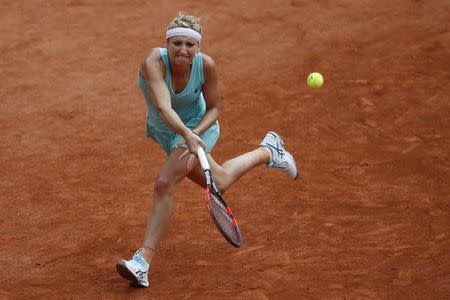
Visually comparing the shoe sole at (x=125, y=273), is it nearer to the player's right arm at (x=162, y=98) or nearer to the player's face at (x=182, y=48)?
the player's right arm at (x=162, y=98)

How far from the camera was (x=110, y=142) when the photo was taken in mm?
8500

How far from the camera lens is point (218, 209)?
581cm

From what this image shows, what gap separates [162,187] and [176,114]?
46 cm

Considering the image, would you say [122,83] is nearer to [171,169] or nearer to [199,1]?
[199,1]

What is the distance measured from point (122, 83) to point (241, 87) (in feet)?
3.87

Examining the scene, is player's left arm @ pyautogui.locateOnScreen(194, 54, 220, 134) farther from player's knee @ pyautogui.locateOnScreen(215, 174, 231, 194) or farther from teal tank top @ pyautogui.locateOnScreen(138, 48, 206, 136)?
player's knee @ pyautogui.locateOnScreen(215, 174, 231, 194)

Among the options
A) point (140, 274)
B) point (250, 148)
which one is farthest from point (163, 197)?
point (250, 148)

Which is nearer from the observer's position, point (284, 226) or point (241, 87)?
point (284, 226)

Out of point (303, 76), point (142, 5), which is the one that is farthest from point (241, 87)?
point (142, 5)

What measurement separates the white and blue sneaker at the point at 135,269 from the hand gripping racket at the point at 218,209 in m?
0.58

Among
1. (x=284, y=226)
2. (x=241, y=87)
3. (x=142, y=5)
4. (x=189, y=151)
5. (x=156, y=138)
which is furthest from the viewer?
(x=142, y=5)

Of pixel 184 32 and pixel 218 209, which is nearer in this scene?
pixel 218 209

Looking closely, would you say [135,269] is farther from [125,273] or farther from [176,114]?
[176,114]

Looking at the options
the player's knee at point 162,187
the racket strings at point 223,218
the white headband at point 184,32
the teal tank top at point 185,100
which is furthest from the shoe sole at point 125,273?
the white headband at point 184,32
